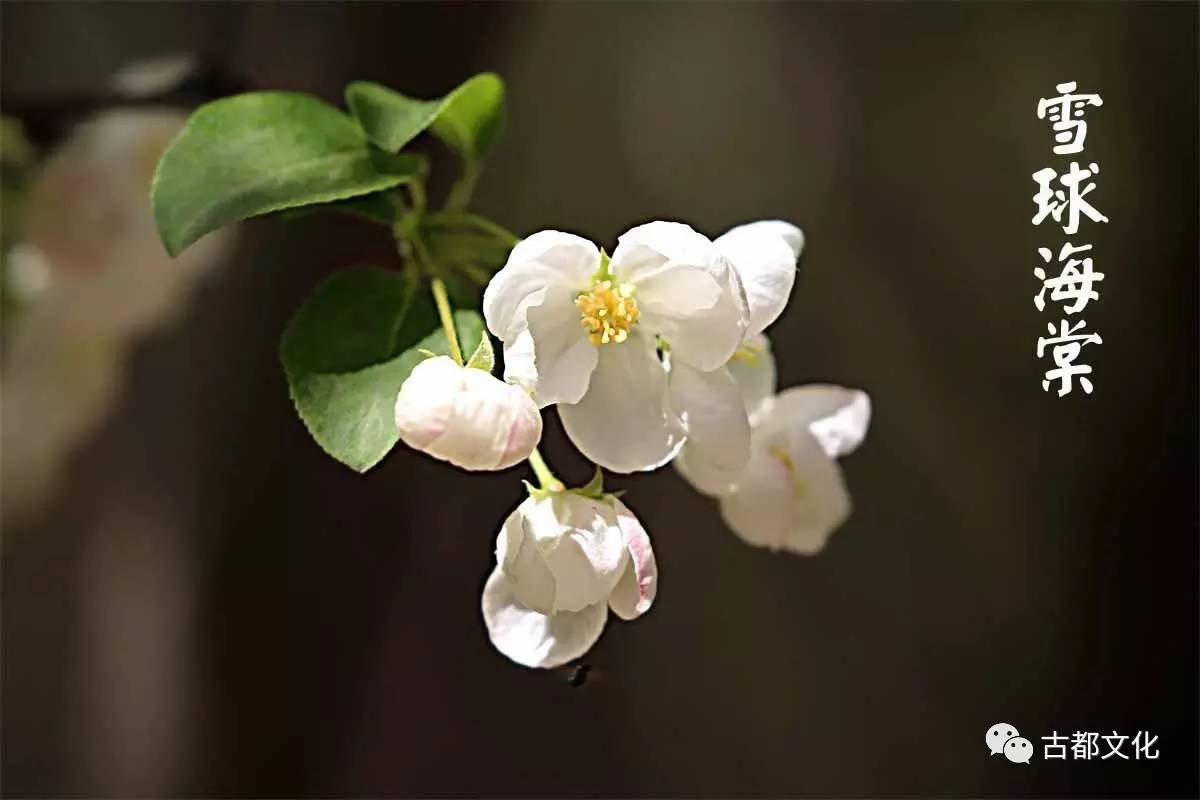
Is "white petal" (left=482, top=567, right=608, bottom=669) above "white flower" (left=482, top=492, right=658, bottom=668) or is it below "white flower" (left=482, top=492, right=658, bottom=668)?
below

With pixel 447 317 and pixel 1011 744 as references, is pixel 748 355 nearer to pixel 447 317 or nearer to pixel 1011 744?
pixel 447 317

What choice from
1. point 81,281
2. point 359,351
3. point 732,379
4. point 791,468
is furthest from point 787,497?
point 81,281

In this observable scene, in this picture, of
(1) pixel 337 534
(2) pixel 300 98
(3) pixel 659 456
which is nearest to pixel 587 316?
(3) pixel 659 456

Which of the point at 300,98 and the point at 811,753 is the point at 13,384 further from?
the point at 811,753

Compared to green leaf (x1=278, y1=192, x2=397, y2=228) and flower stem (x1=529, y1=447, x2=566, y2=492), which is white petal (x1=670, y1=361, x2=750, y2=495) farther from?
green leaf (x1=278, y1=192, x2=397, y2=228)

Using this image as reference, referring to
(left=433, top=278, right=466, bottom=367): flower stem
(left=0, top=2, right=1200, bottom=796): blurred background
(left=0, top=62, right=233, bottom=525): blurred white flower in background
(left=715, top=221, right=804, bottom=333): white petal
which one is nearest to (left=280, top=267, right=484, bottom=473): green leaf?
(left=433, top=278, right=466, bottom=367): flower stem
